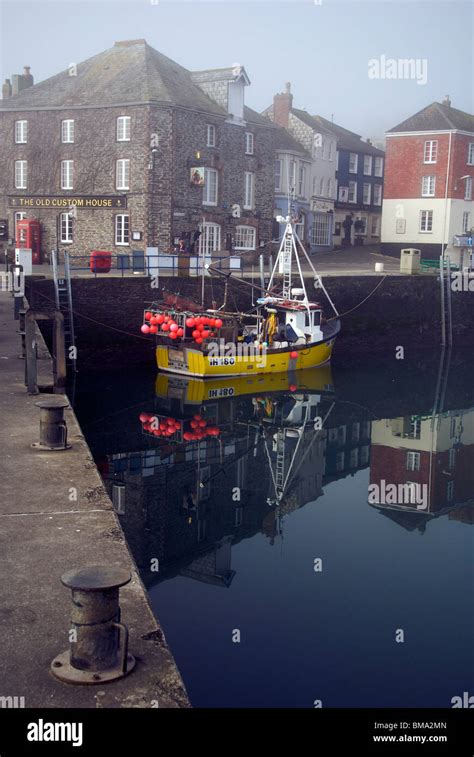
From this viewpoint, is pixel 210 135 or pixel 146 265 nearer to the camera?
pixel 146 265

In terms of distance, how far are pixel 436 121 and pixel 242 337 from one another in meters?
29.6

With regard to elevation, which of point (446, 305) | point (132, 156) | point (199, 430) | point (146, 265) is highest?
point (132, 156)

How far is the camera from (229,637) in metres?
9.86

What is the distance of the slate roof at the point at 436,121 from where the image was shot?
49.6 metres

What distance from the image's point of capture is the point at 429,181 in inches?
1984

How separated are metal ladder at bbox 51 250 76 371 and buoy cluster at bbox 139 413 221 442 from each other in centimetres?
584

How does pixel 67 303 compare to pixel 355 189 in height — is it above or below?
Answer: below

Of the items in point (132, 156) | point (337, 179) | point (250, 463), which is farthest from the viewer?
point (337, 179)

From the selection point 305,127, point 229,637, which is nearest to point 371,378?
point 229,637

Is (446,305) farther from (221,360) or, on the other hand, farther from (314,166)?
(314,166)

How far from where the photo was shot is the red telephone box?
38969 mm

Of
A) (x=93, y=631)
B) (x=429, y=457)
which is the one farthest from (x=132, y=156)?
(x=93, y=631)
